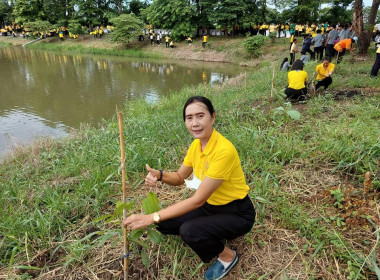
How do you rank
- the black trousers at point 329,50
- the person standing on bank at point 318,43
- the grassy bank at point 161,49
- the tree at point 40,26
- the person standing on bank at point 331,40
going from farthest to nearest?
the tree at point 40,26 < the grassy bank at point 161,49 < the person standing on bank at point 318,43 < the black trousers at point 329,50 < the person standing on bank at point 331,40

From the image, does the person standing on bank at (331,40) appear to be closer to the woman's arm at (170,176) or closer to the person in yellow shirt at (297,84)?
the person in yellow shirt at (297,84)

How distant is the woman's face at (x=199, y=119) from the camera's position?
1.51 meters

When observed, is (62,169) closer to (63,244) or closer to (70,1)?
(63,244)

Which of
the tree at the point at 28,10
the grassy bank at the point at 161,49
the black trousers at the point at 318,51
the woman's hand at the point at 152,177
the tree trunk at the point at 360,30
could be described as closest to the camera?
the woman's hand at the point at 152,177

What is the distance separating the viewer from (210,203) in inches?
65.2

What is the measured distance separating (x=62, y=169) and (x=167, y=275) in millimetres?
2134

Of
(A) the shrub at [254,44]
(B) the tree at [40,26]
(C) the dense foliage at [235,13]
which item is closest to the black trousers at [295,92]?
(A) the shrub at [254,44]

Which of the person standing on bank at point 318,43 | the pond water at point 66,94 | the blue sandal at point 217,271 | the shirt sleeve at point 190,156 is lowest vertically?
the pond water at point 66,94

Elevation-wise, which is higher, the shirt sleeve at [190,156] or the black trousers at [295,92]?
the shirt sleeve at [190,156]

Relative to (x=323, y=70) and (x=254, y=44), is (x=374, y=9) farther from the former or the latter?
(x=254, y=44)

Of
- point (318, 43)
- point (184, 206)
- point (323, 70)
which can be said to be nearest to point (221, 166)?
point (184, 206)

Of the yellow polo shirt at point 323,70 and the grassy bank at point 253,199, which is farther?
the yellow polo shirt at point 323,70

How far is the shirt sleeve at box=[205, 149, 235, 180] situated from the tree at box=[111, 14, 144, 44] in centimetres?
2200

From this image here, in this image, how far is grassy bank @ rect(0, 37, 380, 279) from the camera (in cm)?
169
